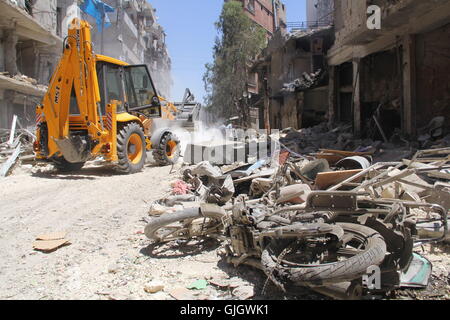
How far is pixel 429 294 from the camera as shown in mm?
2895

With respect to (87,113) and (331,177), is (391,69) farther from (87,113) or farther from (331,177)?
(87,113)

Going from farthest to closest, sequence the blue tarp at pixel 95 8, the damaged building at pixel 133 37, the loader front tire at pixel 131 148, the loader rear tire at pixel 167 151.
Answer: the damaged building at pixel 133 37 < the blue tarp at pixel 95 8 < the loader rear tire at pixel 167 151 < the loader front tire at pixel 131 148

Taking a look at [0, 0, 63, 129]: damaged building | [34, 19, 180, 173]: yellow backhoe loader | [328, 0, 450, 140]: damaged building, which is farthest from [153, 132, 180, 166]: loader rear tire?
[0, 0, 63, 129]: damaged building

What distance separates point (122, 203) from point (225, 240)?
2479mm

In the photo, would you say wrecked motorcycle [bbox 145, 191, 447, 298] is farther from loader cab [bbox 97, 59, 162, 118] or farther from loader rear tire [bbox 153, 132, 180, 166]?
loader rear tire [bbox 153, 132, 180, 166]

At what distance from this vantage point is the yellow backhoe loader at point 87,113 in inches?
332

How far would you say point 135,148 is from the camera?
9.55m

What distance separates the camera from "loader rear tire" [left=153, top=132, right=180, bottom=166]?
10.4 metres

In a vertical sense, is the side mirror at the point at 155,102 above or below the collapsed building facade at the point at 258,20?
below

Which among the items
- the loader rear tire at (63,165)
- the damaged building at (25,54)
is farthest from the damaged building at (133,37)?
the loader rear tire at (63,165)

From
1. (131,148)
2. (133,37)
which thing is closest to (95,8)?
(133,37)

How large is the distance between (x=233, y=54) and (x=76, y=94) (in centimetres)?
2782

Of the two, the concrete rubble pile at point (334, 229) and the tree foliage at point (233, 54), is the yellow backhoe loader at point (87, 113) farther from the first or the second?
the tree foliage at point (233, 54)
